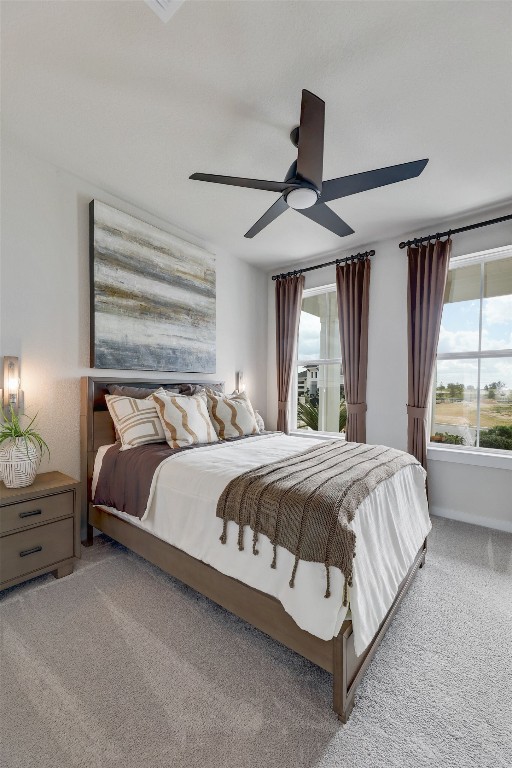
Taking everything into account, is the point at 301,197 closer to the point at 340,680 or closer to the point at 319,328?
the point at 340,680

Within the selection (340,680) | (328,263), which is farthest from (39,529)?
(328,263)

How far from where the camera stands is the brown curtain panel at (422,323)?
335cm

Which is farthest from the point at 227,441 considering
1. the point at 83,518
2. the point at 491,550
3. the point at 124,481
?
the point at 491,550

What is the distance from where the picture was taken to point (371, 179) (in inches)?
76.4

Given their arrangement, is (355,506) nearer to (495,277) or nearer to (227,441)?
(227,441)

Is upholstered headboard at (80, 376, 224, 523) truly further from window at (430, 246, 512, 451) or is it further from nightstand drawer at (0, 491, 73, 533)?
window at (430, 246, 512, 451)

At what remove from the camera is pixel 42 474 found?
2.47 meters

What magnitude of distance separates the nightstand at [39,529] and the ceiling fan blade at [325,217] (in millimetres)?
2389

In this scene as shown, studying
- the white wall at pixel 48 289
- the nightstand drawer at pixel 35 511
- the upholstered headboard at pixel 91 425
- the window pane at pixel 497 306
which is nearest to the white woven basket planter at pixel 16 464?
the nightstand drawer at pixel 35 511

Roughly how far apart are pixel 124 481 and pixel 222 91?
2.48m

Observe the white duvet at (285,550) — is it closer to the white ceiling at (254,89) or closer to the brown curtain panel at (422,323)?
the brown curtain panel at (422,323)

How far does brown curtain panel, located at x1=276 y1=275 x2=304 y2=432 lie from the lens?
14.8 feet

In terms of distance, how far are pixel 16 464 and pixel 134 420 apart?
2.60 ft

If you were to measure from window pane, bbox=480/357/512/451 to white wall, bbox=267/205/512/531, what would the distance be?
Answer: 1.14ft
